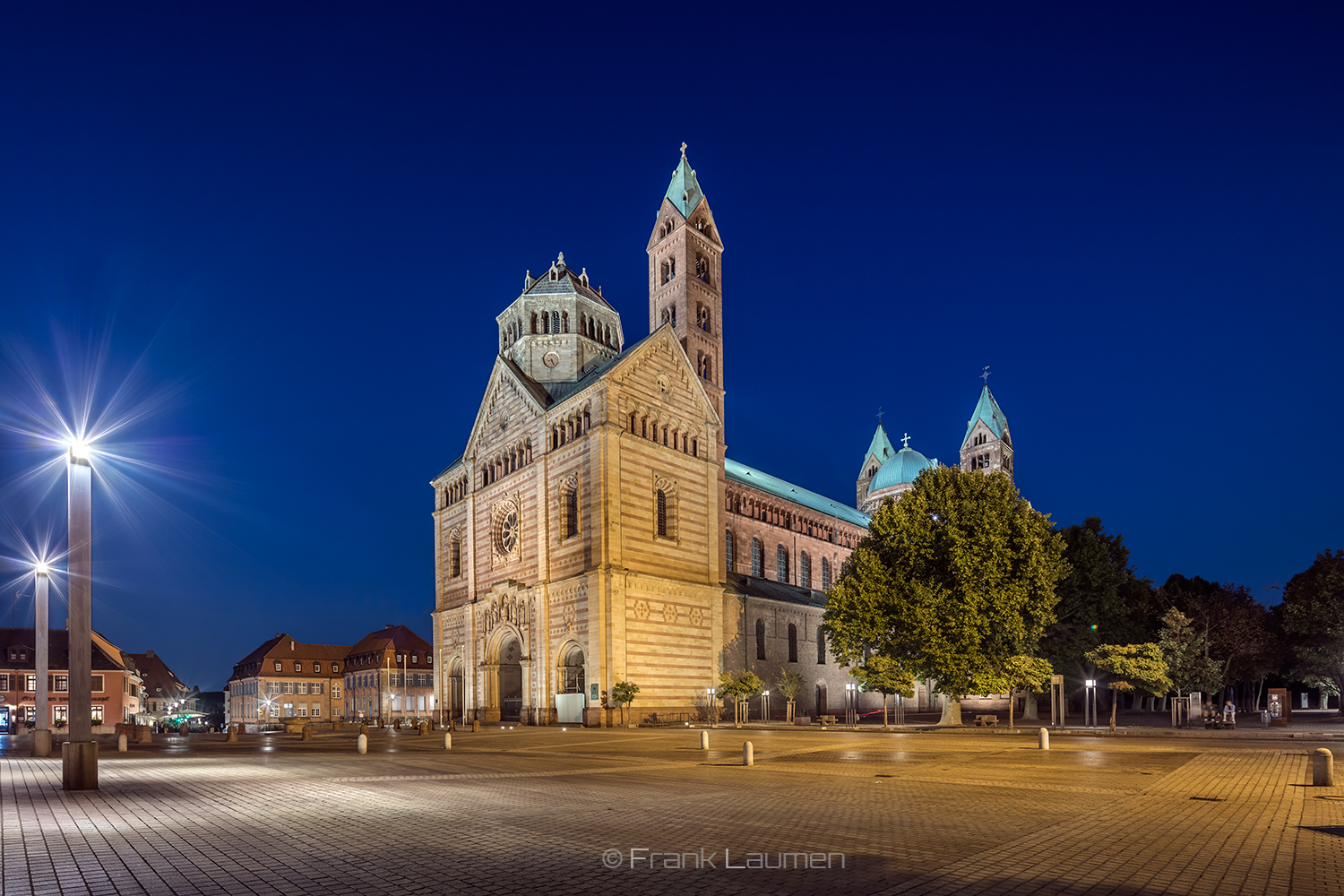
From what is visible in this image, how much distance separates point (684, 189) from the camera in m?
74.1

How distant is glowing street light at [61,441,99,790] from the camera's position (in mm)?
19328

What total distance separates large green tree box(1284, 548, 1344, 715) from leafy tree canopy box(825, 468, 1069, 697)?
24.6 meters

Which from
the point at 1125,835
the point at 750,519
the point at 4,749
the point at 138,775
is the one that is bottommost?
the point at 4,749

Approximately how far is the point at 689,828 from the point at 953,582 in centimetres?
3565

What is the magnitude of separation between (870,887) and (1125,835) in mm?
5431

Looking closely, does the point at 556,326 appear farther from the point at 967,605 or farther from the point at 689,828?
the point at 689,828

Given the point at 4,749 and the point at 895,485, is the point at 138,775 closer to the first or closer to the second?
the point at 4,749

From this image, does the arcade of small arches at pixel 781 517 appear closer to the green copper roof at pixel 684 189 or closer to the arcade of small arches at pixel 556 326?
the arcade of small arches at pixel 556 326

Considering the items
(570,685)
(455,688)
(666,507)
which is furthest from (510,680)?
(666,507)

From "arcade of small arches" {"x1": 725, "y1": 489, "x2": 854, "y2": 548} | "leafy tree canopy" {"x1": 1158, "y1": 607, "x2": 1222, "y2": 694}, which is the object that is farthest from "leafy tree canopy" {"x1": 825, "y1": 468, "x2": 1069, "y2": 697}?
"arcade of small arches" {"x1": 725, "y1": 489, "x2": 854, "y2": 548}

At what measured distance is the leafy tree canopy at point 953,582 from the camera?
4450 cm

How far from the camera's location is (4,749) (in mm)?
40125

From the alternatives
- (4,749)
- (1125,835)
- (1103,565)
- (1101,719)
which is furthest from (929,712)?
(1125,835)

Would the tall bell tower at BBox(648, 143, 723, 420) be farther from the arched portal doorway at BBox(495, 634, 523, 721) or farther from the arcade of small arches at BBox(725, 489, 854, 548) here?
the arched portal doorway at BBox(495, 634, 523, 721)
